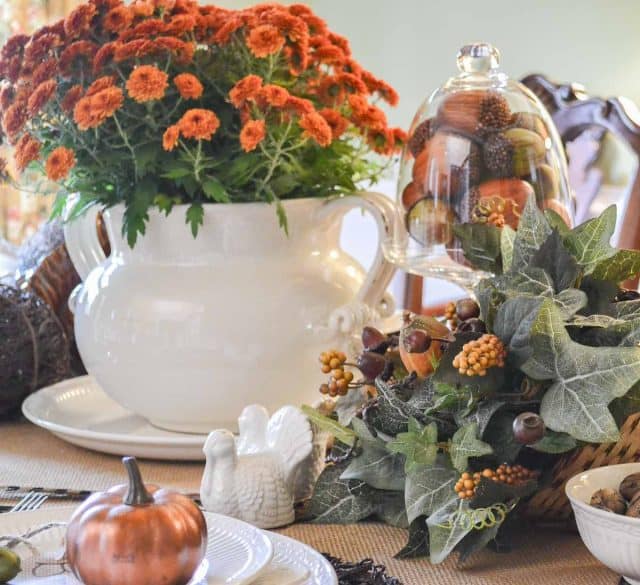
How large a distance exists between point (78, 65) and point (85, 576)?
1.83ft

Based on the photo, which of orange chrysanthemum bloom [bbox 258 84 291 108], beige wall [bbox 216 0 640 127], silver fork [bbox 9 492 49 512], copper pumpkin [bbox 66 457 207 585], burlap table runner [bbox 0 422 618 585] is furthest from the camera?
beige wall [bbox 216 0 640 127]

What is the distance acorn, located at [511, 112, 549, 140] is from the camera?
939 millimetres

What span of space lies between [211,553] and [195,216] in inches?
15.3

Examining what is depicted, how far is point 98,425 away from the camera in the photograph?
3.33 ft

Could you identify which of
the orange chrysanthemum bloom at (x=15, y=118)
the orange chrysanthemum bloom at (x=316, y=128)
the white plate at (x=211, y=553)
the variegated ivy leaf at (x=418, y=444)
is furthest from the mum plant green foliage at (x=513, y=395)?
the orange chrysanthemum bloom at (x=15, y=118)

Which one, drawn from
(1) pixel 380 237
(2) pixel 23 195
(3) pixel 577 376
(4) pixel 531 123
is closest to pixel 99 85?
(1) pixel 380 237

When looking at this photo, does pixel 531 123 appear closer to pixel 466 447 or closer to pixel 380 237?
pixel 380 237

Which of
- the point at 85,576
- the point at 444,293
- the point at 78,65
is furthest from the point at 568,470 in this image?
the point at 444,293

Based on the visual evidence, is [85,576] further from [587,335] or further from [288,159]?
[288,159]

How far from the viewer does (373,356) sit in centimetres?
72

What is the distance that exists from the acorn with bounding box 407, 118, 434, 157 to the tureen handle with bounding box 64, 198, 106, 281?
1.06ft

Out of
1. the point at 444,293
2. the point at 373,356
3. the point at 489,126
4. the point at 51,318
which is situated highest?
the point at 489,126

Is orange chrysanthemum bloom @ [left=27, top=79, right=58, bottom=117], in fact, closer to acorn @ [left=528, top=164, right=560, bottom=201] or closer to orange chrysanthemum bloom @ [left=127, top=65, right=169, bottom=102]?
orange chrysanthemum bloom @ [left=127, top=65, right=169, bottom=102]

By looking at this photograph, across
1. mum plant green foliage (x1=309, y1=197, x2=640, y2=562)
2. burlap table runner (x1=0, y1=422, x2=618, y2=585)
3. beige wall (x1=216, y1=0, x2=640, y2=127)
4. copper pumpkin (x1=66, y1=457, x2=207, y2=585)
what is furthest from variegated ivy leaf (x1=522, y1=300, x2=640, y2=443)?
beige wall (x1=216, y1=0, x2=640, y2=127)
